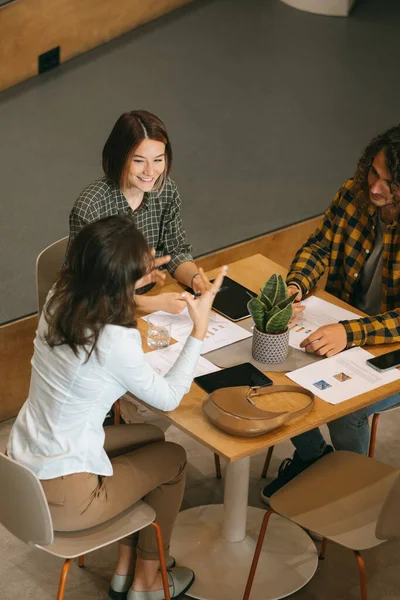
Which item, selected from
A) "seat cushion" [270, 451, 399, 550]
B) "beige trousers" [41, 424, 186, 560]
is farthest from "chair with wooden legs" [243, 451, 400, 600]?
"beige trousers" [41, 424, 186, 560]

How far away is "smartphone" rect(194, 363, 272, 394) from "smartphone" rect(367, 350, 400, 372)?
348mm

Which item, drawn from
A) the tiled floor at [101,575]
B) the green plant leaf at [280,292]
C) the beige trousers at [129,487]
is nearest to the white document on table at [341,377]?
the green plant leaf at [280,292]

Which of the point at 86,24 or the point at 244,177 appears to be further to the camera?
the point at 86,24

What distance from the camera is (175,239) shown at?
3.93 m

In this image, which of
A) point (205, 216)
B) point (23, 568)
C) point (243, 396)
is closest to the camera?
point (243, 396)

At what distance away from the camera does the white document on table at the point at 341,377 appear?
309 cm

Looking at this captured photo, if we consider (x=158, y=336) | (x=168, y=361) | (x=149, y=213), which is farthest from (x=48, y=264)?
(x=168, y=361)

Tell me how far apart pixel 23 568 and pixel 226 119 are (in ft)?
10.4

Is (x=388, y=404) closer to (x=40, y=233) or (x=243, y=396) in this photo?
(x=243, y=396)

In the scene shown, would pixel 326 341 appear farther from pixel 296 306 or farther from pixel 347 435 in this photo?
pixel 347 435

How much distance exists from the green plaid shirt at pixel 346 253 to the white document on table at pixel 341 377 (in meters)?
0.29

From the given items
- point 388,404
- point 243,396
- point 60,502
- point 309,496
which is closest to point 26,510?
point 60,502

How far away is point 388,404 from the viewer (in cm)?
356

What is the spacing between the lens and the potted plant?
3197 mm
